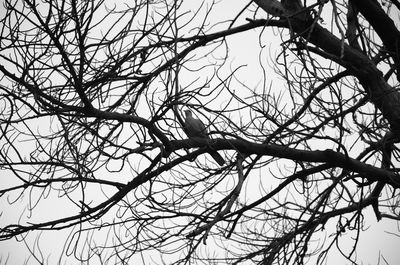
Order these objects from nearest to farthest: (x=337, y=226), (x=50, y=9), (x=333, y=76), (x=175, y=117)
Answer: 1. (x=50, y=9)
2. (x=175, y=117)
3. (x=333, y=76)
4. (x=337, y=226)

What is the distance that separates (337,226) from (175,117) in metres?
2.02

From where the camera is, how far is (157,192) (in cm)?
305

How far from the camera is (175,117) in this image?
259cm

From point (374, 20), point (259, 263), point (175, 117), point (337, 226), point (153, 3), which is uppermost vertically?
point (153, 3)

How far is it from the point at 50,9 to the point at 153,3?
1.20m

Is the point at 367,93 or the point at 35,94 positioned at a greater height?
the point at 367,93

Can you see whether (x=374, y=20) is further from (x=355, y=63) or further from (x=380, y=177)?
(x=380, y=177)

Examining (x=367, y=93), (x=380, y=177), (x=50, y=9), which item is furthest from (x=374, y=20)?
(x=50, y=9)

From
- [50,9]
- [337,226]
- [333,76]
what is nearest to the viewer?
[50,9]

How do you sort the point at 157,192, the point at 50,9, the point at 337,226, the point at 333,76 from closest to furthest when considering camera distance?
the point at 50,9
the point at 157,192
the point at 333,76
the point at 337,226

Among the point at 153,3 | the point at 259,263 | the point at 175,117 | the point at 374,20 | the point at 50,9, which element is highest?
the point at 153,3

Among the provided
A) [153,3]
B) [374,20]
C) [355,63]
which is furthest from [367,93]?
[153,3]

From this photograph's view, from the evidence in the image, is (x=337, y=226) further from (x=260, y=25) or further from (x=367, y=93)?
(x=260, y=25)

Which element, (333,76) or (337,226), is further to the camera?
(337,226)
